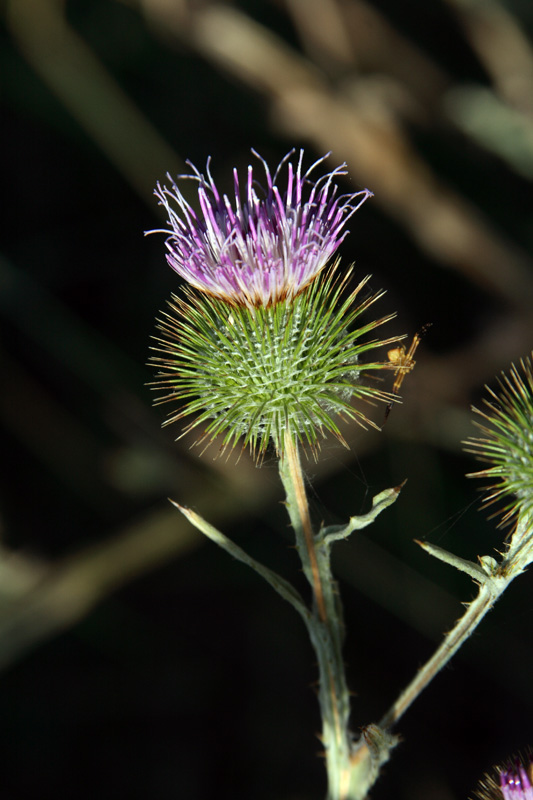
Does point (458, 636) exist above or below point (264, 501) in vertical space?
below

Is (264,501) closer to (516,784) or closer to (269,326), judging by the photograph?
(269,326)

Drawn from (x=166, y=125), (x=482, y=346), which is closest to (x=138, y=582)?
(x=482, y=346)

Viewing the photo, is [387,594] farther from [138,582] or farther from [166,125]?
[166,125]

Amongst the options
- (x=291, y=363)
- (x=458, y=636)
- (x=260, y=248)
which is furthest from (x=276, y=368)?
(x=458, y=636)

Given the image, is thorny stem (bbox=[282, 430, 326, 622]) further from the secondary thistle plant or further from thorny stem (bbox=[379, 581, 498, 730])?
thorny stem (bbox=[379, 581, 498, 730])

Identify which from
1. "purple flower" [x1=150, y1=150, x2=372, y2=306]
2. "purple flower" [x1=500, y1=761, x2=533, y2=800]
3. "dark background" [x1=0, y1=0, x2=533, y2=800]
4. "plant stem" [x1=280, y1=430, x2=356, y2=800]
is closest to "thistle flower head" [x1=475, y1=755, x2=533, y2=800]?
"purple flower" [x1=500, y1=761, x2=533, y2=800]

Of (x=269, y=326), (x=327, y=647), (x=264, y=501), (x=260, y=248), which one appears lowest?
(x=327, y=647)
